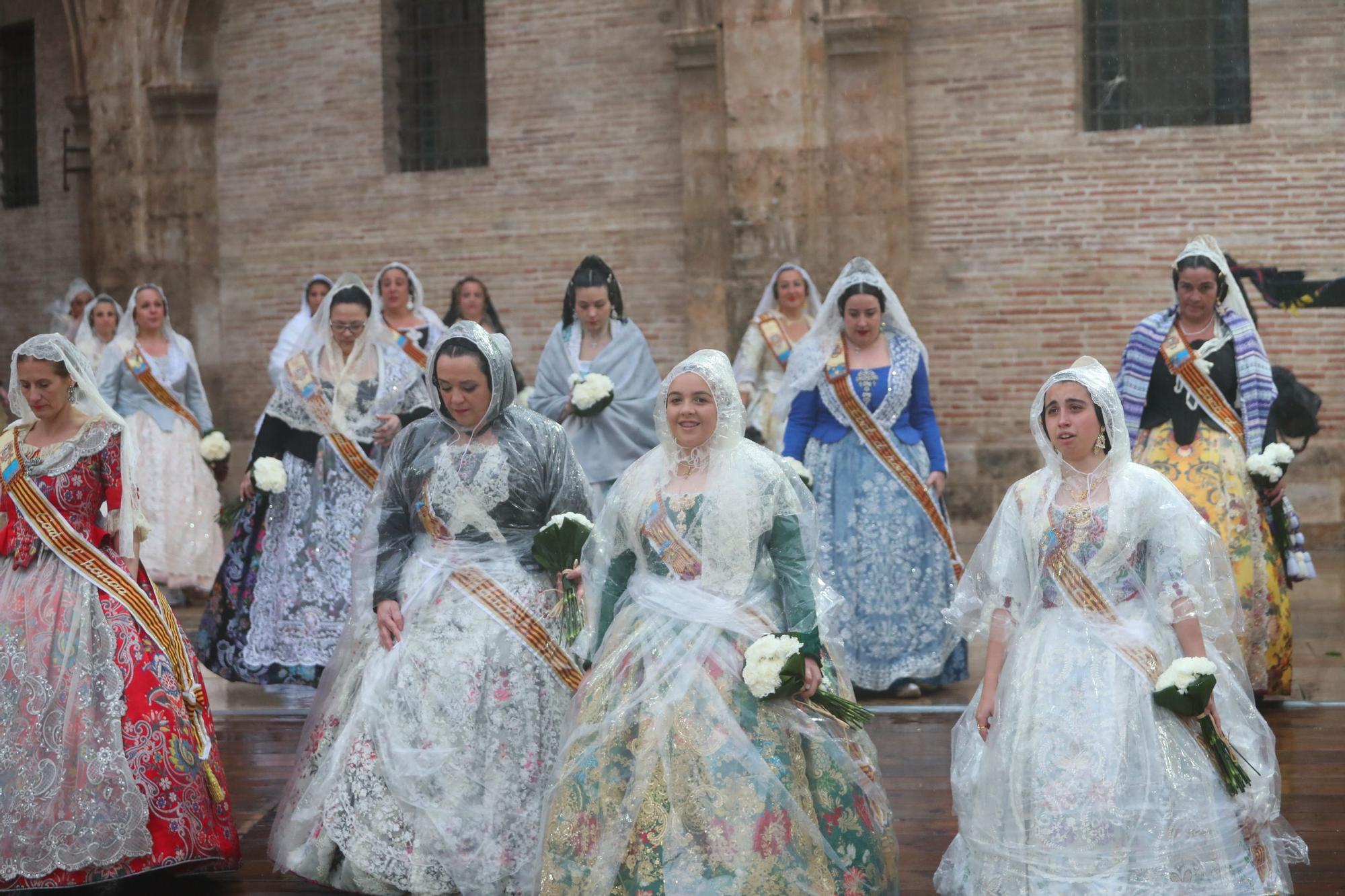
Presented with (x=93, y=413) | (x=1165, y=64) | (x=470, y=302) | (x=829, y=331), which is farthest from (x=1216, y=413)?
A: (x=1165, y=64)

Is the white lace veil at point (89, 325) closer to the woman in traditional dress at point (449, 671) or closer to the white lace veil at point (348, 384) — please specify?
the white lace veil at point (348, 384)

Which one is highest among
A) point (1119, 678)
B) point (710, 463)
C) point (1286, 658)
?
point (710, 463)

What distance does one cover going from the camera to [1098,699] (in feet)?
14.5

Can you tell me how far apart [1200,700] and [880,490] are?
3.46m

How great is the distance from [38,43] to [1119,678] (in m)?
14.9

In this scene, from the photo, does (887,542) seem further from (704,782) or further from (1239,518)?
(704,782)

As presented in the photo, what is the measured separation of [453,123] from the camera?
564 inches

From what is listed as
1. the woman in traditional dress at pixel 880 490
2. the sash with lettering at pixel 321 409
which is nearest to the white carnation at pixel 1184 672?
the woman in traditional dress at pixel 880 490

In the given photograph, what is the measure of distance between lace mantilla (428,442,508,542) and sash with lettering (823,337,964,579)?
2.91 m

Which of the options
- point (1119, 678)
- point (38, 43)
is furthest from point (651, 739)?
point (38, 43)

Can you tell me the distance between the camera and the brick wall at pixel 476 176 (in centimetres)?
1337

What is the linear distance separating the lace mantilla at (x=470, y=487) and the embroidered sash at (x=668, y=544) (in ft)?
1.79

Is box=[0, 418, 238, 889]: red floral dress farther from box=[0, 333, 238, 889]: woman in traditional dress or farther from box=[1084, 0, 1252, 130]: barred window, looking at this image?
box=[1084, 0, 1252, 130]: barred window

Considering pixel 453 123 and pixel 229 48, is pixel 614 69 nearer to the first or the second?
pixel 453 123
